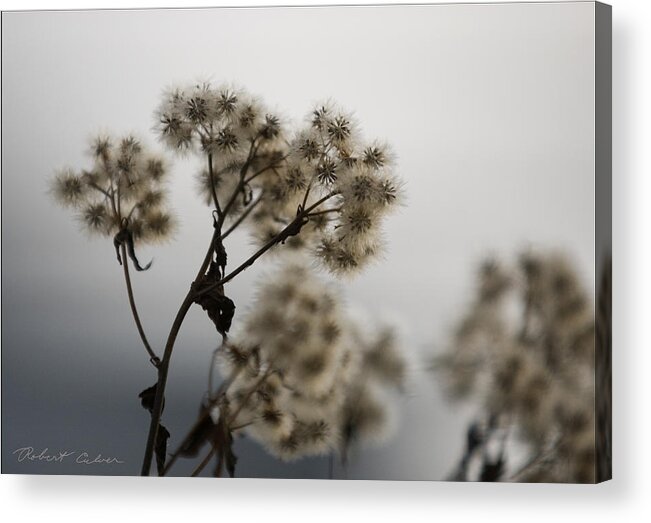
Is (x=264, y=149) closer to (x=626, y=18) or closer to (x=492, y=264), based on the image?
(x=492, y=264)

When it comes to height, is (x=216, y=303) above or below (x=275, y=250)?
below

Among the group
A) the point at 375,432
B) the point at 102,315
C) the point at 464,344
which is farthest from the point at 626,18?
the point at 102,315

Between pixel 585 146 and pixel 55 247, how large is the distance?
1.15 metres

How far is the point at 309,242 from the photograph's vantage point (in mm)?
2277

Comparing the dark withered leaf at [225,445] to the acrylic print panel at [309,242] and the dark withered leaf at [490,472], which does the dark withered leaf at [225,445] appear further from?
the dark withered leaf at [490,472]

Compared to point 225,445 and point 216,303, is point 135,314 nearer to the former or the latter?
point 216,303

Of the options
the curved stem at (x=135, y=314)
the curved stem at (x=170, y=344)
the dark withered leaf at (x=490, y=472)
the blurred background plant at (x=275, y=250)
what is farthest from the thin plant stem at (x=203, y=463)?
the dark withered leaf at (x=490, y=472)

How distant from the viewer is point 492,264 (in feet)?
7.34

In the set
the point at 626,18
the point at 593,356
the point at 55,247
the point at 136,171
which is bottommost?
the point at 593,356
